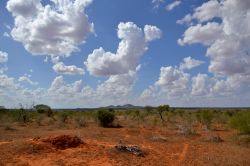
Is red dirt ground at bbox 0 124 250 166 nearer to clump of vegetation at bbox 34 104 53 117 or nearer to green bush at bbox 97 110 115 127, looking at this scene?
green bush at bbox 97 110 115 127

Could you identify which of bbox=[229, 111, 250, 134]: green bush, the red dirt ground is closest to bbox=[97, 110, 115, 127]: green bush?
bbox=[229, 111, 250, 134]: green bush

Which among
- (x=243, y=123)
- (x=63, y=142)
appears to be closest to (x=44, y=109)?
(x=63, y=142)

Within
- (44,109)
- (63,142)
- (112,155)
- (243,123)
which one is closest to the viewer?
(112,155)

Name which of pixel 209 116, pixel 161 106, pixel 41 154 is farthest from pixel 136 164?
pixel 161 106

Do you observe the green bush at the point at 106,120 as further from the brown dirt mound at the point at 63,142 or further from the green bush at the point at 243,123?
the brown dirt mound at the point at 63,142

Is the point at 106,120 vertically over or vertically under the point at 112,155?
over

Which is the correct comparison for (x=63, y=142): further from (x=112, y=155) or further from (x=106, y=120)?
(x=106, y=120)

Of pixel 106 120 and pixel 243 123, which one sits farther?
pixel 106 120

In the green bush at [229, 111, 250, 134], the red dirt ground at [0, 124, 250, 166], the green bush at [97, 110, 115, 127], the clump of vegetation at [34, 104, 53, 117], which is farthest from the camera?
the clump of vegetation at [34, 104, 53, 117]

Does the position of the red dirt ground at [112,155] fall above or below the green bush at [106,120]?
below

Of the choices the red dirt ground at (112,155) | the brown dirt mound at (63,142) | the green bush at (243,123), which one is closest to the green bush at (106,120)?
the green bush at (243,123)

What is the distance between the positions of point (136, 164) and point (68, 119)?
95.4 feet

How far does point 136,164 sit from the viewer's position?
1382 centimetres

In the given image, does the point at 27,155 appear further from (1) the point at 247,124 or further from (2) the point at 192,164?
(1) the point at 247,124
